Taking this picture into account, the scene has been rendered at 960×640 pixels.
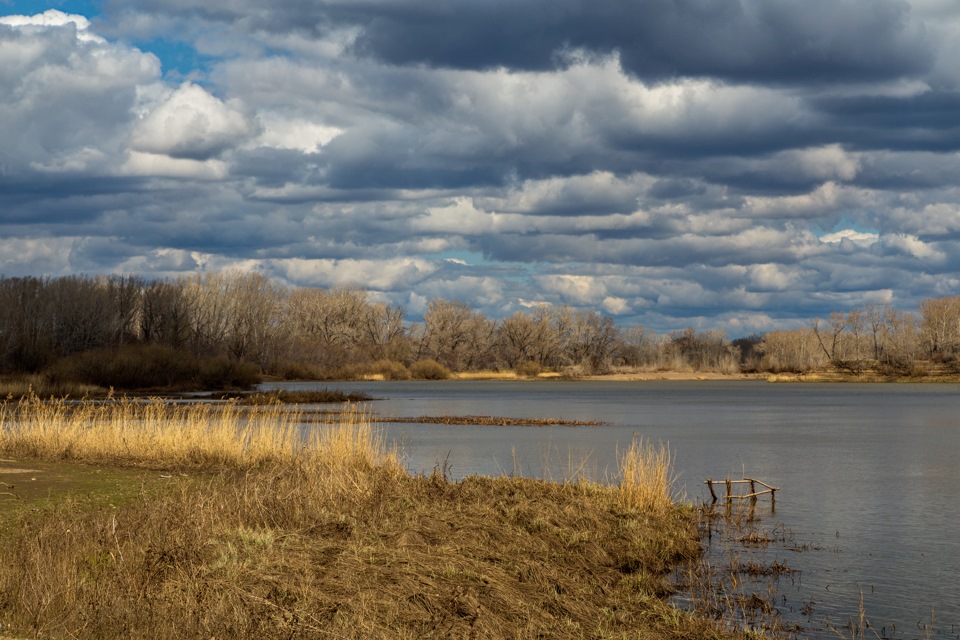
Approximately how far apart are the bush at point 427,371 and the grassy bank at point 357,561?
116 meters

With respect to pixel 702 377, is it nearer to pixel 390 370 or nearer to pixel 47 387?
pixel 390 370

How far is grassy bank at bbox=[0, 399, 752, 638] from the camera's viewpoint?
10430 millimetres

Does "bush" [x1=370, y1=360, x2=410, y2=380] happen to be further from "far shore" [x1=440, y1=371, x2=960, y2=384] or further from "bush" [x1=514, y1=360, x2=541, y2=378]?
"bush" [x1=514, y1=360, x2=541, y2=378]

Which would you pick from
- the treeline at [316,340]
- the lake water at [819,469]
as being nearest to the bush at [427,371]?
the treeline at [316,340]

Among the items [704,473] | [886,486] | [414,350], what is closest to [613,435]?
[704,473]

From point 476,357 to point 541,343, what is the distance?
1032cm

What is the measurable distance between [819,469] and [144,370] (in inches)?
2397

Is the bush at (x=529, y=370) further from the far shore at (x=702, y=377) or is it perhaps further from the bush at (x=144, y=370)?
the bush at (x=144, y=370)

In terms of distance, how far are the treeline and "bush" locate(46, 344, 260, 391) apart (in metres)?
0.14

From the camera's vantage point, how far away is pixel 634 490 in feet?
65.0

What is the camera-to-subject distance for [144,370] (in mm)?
79562

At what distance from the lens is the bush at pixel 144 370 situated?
248 feet

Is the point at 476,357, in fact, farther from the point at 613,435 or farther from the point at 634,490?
the point at 634,490

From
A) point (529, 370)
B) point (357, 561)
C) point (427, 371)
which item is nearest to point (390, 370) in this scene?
point (427, 371)
